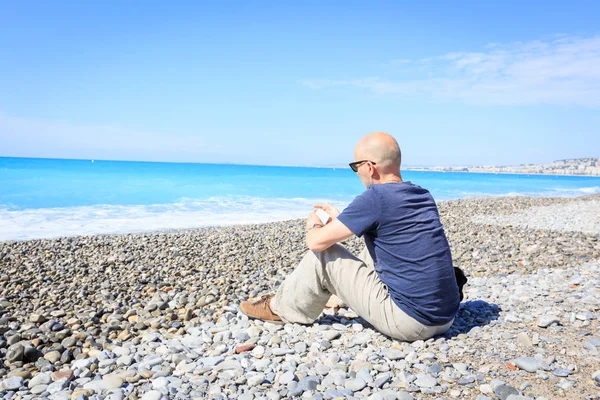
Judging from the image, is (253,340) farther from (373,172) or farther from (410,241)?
(373,172)

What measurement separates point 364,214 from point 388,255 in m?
0.43

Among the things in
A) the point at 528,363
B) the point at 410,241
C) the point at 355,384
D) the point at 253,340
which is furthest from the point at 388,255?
the point at 253,340

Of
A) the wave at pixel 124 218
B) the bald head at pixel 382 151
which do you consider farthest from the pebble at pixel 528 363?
the wave at pixel 124 218

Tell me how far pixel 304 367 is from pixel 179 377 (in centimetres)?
93

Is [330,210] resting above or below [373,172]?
below

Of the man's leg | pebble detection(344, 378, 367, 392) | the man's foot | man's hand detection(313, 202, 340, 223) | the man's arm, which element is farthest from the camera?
the man's foot

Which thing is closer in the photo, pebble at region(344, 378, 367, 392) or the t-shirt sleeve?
Answer: pebble at region(344, 378, 367, 392)

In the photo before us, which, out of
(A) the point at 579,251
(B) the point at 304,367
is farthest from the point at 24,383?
(A) the point at 579,251

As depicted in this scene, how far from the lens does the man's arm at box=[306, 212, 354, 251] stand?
3.37 metres

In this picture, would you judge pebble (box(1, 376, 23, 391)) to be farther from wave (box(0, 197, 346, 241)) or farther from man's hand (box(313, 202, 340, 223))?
wave (box(0, 197, 346, 241))

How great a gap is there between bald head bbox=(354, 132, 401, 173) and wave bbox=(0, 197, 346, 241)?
36.4 feet

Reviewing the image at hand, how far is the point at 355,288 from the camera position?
3.65 meters

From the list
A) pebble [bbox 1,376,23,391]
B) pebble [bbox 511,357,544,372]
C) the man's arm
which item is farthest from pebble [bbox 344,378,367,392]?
pebble [bbox 1,376,23,391]

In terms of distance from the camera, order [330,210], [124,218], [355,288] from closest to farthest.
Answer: [355,288]
[330,210]
[124,218]
